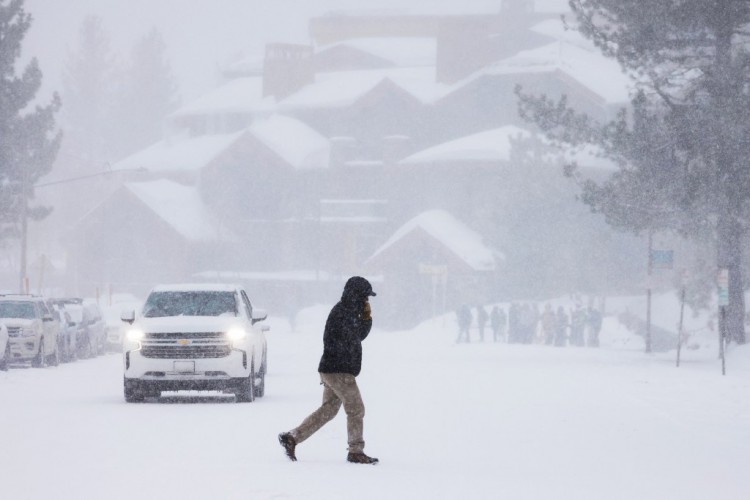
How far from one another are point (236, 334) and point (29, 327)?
43.7 ft

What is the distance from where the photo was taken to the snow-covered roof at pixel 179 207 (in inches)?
3821

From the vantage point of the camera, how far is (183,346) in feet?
73.0

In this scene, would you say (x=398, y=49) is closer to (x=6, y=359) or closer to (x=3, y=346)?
(x=6, y=359)

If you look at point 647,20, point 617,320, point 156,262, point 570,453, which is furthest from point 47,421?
point 156,262

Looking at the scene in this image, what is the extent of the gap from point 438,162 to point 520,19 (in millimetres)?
35250

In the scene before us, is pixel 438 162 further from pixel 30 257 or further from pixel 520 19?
pixel 30 257

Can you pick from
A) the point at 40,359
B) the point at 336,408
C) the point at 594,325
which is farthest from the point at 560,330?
the point at 336,408

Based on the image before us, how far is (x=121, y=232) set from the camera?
9869cm

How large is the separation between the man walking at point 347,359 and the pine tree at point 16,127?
53594 mm

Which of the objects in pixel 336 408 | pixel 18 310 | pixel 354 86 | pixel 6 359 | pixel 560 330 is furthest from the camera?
pixel 354 86

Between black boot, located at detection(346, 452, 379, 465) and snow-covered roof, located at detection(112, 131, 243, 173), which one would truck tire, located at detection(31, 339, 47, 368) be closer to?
black boot, located at detection(346, 452, 379, 465)

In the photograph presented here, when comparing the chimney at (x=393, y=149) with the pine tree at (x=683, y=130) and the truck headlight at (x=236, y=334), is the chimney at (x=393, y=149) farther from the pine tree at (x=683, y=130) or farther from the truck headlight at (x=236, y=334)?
the truck headlight at (x=236, y=334)

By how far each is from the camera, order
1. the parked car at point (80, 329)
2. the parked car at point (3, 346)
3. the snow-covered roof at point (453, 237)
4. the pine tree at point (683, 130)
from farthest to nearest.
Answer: the snow-covered roof at point (453, 237) → the parked car at point (80, 329) → the pine tree at point (683, 130) → the parked car at point (3, 346)

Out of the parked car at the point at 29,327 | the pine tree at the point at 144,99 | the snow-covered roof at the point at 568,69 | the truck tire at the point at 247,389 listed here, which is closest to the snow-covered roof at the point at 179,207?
the snow-covered roof at the point at 568,69
